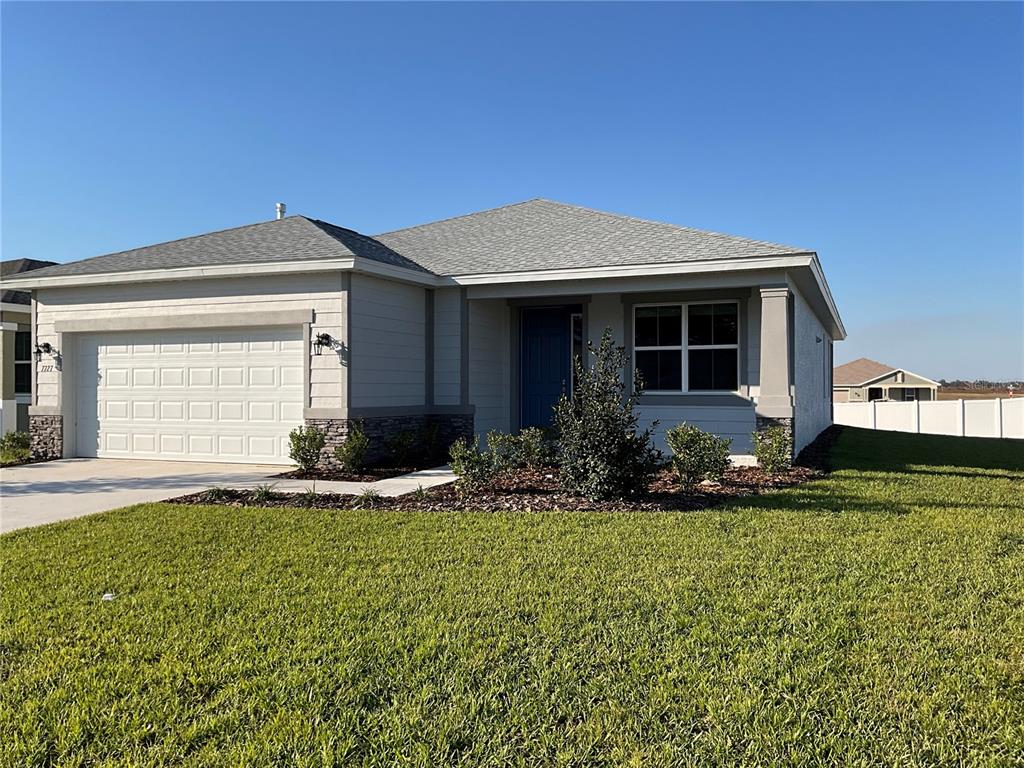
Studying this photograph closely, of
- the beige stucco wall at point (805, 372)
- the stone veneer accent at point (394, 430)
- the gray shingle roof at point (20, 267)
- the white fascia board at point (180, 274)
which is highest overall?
the gray shingle roof at point (20, 267)

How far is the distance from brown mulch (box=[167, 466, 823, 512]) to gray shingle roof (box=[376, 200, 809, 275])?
402 cm

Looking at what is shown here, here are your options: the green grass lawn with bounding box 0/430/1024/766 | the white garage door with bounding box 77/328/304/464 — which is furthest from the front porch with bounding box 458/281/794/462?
the green grass lawn with bounding box 0/430/1024/766

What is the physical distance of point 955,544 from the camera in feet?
19.2

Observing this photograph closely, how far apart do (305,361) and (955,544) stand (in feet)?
29.3

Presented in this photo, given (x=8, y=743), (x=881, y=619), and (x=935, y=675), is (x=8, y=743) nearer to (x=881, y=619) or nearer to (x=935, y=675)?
(x=935, y=675)

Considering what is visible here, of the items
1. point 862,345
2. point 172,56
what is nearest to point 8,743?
point 172,56

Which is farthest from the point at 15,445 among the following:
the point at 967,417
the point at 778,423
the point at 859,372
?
the point at 859,372

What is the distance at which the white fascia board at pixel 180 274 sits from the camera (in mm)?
10656

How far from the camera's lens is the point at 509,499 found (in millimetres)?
8055

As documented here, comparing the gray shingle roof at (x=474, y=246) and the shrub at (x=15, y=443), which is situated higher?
the gray shingle roof at (x=474, y=246)

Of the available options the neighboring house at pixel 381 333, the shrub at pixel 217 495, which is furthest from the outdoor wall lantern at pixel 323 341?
the shrub at pixel 217 495

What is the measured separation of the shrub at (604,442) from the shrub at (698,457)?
3.19ft

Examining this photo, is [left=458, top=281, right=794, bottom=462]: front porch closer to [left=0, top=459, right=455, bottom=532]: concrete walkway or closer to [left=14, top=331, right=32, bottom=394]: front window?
[left=0, top=459, right=455, bottom=532]: concrete walkway

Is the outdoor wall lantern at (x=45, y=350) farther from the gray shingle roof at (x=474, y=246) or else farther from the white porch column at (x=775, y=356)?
the white porch column at (x=775, y=356)
